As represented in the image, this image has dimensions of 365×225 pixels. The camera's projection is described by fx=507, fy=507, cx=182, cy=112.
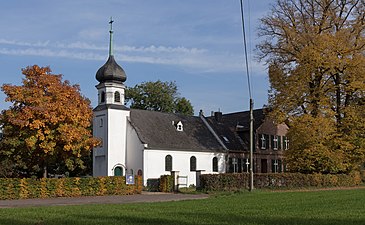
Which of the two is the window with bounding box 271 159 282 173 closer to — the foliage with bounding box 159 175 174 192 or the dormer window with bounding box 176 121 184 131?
the dormer window with bounding box 176 121 184 131

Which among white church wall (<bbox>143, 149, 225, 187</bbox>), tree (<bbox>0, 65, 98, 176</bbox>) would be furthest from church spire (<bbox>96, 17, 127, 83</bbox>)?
tree (<bbox>0, 65, 98, 176</bbox>)

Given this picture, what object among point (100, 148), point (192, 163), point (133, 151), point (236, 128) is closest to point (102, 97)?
point (100, 148)

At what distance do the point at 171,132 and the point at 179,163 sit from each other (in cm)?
328

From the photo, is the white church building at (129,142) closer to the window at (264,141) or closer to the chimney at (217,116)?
the window at (264,141)

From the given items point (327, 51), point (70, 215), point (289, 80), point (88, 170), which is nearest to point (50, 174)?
point (88, 170)

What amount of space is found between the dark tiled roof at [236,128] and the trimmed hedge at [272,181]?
13.6 metres

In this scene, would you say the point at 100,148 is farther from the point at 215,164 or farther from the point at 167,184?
the point at 215,164

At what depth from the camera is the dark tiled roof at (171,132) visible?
148 feet

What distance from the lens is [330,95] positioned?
40594 mm

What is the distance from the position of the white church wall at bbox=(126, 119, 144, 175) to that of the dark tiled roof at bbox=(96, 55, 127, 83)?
419cm

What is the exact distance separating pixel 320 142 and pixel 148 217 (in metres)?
26.3

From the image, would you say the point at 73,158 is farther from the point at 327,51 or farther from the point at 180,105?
the point at 180,105

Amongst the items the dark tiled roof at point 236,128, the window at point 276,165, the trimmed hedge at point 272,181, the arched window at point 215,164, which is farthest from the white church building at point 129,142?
the window at point 276,165

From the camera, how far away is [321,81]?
4022 centimetres
